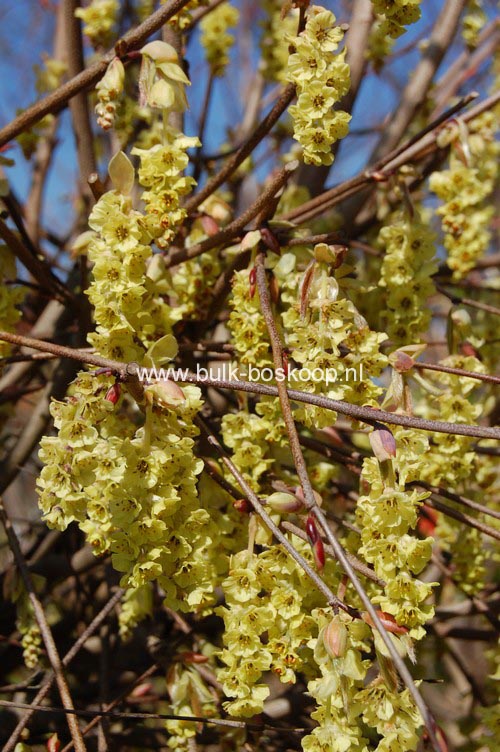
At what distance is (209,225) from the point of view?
67.4 inches

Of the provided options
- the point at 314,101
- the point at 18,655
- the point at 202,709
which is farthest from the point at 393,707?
the point at 18,655

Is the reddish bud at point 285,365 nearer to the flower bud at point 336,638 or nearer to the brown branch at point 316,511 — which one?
the brown branch at point 316,511

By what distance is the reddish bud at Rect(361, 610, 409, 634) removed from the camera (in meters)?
1.10

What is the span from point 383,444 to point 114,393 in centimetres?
44

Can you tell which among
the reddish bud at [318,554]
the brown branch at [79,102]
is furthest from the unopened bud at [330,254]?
the brown branch at [79,102]

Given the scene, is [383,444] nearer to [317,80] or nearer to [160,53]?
[317,80]

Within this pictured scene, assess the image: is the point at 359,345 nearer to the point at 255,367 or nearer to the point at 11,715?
the point at 255,367

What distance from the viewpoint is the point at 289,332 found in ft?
5.12

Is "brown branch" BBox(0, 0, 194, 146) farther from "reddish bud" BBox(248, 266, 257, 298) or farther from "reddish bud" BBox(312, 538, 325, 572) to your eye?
"reddish bud" BBox(312, 538, 325, 572)

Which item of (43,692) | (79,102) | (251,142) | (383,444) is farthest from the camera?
(79,102)

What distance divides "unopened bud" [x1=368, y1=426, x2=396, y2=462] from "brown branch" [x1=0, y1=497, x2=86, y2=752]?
2.28 ft

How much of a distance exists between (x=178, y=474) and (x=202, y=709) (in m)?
0.65


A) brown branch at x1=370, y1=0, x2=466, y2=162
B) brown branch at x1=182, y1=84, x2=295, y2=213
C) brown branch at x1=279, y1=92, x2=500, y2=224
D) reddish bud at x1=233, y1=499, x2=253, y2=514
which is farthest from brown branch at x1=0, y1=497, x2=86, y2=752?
brown branch at x1=370, y1=0, x2=466, y2=162

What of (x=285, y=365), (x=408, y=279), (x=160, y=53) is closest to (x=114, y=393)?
(x=285, y=365)
